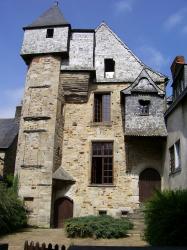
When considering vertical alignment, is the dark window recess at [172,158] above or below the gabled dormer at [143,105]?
below

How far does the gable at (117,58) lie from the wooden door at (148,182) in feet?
17.2

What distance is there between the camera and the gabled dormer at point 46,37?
1780 centimetres

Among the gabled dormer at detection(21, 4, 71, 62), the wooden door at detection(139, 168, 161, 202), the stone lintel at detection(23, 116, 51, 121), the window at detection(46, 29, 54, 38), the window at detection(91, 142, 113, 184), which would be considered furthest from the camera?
the window at detection(46, 29, 54, 38)

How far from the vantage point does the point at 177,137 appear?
1366cm

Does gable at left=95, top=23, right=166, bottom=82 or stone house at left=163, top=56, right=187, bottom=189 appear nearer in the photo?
stone house at left=163, top=56, right=187, bottom=189

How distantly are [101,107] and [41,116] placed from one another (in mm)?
3592

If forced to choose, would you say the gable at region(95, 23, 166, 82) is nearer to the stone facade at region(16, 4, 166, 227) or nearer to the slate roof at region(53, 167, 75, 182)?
the stone facade at region(16, 4, 166, 227)

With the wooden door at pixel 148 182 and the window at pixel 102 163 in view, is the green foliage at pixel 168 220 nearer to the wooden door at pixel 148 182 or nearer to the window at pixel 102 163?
the wooden door at pixel 148 182

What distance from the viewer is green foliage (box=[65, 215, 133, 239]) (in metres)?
11.3

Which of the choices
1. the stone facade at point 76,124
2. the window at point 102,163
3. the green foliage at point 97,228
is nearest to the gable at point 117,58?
the stone facade at point 76,124

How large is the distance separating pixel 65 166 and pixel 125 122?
12.8 ft

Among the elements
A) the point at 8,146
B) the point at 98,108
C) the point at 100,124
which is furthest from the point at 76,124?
the point at 8,146

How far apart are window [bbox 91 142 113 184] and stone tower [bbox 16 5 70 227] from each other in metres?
1.92

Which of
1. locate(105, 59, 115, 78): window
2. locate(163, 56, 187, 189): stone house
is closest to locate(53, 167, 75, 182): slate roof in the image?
locate(163, 56, 187, 189): stone house
